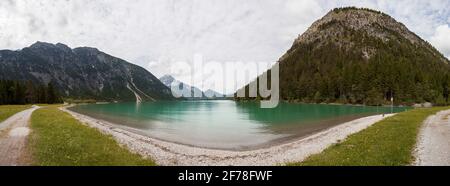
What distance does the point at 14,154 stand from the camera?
19.3 meters

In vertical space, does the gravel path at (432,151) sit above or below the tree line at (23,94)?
below

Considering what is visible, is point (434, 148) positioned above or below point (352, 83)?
below

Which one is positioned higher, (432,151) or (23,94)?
(23,94)

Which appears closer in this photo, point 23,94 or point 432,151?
point 432,151

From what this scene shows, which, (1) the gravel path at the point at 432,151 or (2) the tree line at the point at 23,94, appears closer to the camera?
(1) the gravel path at the point at 432,151

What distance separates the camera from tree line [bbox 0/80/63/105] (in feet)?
493

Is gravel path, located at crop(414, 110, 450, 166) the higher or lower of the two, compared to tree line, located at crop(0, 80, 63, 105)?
lower

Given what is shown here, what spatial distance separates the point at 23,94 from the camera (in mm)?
158375

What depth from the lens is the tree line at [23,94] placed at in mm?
150137
